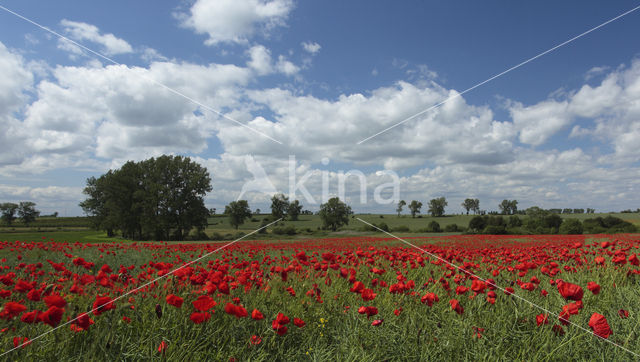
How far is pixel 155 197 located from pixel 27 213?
20.7 meters

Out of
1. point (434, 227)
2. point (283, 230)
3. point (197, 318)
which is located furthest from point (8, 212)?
point (434, 227)

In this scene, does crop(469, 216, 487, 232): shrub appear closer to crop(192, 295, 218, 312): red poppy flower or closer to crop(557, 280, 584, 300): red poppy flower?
crop(557, 280, 584, 300): red poppy flower

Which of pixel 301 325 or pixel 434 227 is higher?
pixel 301 325

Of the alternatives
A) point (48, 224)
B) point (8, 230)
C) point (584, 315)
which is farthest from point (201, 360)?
point (48, 224)

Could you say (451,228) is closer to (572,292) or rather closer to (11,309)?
(572,292)

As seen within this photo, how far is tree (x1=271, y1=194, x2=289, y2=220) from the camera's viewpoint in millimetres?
7459

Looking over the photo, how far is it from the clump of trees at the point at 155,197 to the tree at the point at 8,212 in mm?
21303

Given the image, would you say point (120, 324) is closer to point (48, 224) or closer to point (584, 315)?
point (584, 315)

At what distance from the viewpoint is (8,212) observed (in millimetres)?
15680

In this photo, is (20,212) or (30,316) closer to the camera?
(30,316)

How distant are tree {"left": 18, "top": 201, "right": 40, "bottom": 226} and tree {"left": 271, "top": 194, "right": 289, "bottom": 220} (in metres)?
17.3

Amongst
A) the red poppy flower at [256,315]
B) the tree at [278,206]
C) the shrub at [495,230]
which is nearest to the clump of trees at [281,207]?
the tree at [278,206]

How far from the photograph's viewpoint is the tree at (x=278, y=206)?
7.46 m

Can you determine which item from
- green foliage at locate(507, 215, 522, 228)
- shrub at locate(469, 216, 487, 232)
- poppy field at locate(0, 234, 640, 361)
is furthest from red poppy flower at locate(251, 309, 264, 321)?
green foliage at locate(507, 215, 522, 228)
